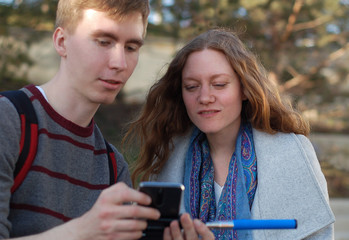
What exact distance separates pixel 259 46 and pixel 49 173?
726cm

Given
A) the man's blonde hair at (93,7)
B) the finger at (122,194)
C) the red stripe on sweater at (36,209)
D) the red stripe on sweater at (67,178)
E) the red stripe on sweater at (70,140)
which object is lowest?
the red stripe on sweater at (36,209)

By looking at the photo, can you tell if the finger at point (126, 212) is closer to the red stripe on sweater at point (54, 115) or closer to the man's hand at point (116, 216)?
the man's hand at point (116, 216)

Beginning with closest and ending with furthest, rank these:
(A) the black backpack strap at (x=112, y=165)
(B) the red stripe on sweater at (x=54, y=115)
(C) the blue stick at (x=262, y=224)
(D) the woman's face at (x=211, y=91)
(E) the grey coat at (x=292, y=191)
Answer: (C) the blue stick at (x=262, y=224) → (B) the red stripe on sweater at (x=54, y=115) → (A) the black backpack strap at (x=112, y=165) → (E) the grey coat at (x=292, y=191) → (D) the woman's face at (x=211, y=91)

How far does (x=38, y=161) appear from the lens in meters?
1.67

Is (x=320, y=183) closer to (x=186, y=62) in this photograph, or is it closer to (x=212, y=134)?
(x=212, y=134)

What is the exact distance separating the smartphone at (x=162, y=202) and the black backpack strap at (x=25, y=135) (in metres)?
0.48

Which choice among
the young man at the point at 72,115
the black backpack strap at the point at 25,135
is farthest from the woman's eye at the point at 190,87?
the black backpack strap at the point at 25,135

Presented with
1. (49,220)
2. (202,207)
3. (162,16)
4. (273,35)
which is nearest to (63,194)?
(49,220)

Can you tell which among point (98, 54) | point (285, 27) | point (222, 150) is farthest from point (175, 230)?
point (285, 27)

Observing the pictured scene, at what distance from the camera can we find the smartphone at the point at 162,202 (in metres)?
1.41

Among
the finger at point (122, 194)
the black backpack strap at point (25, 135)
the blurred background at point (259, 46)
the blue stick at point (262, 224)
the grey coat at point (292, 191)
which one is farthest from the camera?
the blurred background at point (259, 46)

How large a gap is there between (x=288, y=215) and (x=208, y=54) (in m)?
0.91

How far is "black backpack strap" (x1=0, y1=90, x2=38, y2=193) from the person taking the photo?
1.62m

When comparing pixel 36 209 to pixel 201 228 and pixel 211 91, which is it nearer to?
pixel 201 228
